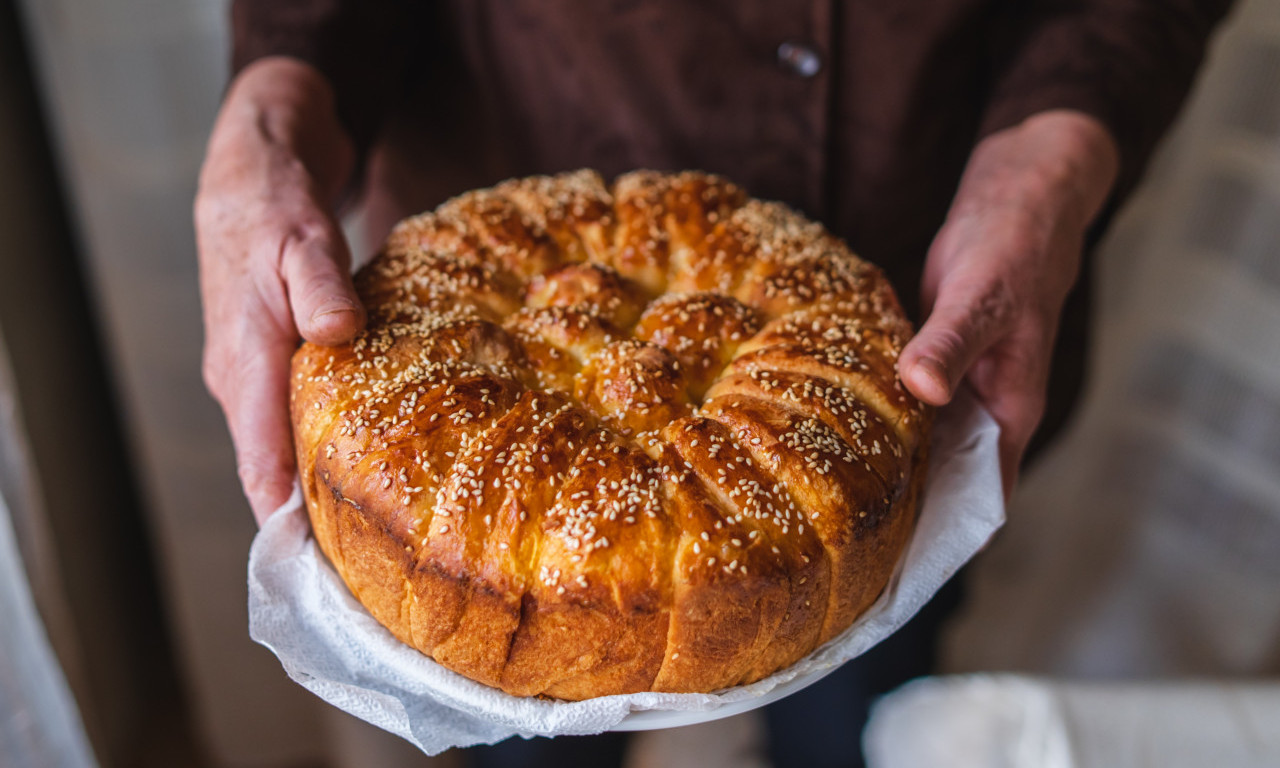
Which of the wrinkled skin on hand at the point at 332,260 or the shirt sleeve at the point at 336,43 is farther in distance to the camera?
the shirt sleeve at the point at 336,43

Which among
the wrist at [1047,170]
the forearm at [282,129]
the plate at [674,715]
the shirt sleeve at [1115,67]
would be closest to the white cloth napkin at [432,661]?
the plate at [674,715]

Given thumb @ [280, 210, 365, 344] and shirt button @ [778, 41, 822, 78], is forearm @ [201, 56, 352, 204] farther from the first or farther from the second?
shirt button @ [778, 41, 822, 78]

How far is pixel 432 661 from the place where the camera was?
3.74 feet

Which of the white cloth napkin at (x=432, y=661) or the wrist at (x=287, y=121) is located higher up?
the wrist at (x=287, y=121)

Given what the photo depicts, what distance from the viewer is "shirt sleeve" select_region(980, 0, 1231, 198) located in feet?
5.36

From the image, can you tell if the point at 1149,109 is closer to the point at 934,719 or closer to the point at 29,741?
the point at 934,719

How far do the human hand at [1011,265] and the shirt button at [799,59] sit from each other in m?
0.33

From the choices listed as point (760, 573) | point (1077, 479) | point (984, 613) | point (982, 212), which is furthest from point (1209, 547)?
point (760, 573)

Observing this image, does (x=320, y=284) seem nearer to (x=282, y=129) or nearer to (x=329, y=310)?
(x=329, y=310)

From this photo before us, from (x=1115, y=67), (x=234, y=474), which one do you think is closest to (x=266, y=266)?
(x=1115, y=67)

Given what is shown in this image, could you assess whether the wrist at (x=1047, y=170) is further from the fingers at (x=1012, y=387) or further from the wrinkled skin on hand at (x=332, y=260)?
the fingers at (x=1012, y=387)

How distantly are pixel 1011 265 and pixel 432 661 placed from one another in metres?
1.00

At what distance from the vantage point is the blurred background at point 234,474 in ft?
7.09

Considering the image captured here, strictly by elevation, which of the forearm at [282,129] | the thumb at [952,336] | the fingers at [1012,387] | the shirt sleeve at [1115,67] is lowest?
the fingers at [1012,387]
